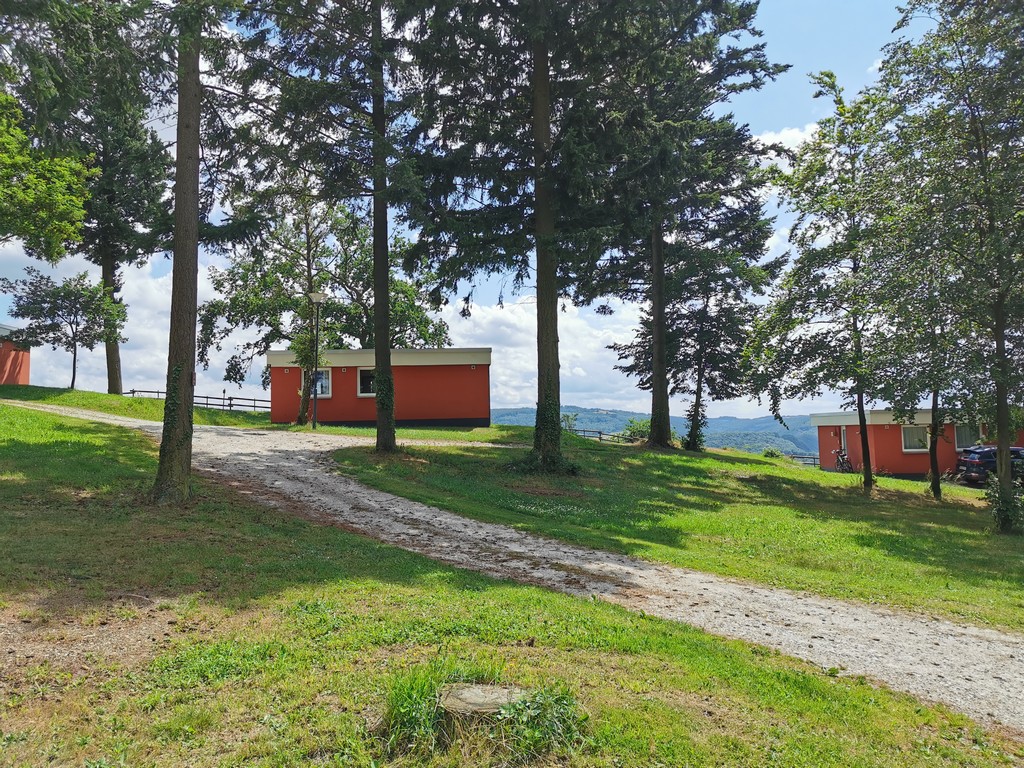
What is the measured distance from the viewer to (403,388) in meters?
27.6

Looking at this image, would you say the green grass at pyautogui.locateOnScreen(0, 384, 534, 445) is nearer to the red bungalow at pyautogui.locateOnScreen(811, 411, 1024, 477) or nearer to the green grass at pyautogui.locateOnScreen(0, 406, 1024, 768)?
the green grass at pyautogui.locateOnScreen(0, 406, 1024, 768)

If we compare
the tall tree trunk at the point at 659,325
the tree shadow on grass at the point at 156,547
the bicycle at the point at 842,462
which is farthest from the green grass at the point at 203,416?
the bicycle at the point at 842,462

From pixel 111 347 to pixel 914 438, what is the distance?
39123 mm

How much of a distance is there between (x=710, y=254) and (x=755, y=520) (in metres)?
12.3

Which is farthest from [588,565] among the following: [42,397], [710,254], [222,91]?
[42,397]

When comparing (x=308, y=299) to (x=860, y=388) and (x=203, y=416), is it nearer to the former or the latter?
(x=203, y=416)

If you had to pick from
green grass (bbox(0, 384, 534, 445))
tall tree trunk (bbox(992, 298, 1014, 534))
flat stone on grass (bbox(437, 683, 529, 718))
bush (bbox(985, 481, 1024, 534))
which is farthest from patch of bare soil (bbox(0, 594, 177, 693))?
green grass (bbox(0, 384, 534, 445))

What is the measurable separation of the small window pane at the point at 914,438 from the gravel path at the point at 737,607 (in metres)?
29.5

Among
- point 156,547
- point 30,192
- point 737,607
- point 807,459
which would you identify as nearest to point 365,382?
point 30,192

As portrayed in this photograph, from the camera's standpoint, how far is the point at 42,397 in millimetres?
24219

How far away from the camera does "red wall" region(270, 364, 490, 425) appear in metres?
27.5

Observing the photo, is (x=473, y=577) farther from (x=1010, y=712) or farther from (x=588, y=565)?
(x=1010, y=712)

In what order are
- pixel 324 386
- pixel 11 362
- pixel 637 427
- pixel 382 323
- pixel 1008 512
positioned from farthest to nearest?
pixel 637 427
pixel 11 362
pixel 324 386
pixel 382 323
pixel 1008 512

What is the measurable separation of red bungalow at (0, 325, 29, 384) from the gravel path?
Result: 2839 cm
